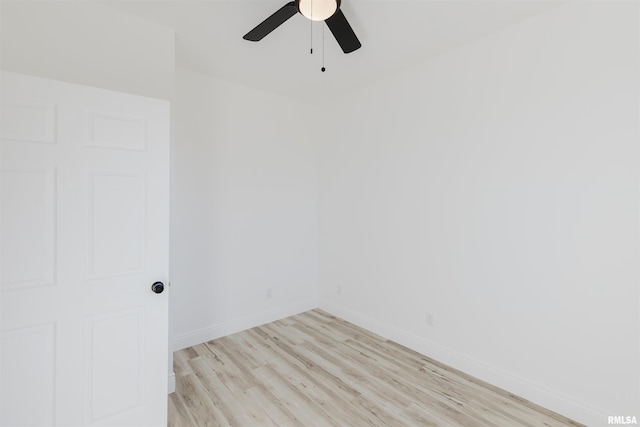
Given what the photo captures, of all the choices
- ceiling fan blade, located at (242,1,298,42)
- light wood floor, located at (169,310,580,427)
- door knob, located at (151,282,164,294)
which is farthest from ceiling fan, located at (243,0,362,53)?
light wood floor, located at (169,310,580,427)

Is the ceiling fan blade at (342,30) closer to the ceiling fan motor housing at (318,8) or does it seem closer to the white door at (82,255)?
the ceiling fan motor housing at (318,8)

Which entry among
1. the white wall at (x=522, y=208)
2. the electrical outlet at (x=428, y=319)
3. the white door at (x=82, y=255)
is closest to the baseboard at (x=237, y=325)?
the white wall at (x=522, y=208)

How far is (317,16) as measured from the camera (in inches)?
69.0

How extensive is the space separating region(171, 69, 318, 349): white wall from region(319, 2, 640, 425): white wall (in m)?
1.00

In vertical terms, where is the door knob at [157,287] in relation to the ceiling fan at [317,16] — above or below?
below

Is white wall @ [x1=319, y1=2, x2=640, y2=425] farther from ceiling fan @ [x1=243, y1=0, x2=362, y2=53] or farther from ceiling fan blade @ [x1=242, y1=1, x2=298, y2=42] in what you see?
ceiling fan blade @ [x1=242, y1=1, x2=298, y2=42]

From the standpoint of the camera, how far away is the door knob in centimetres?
172

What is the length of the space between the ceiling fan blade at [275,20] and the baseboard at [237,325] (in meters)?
2.67

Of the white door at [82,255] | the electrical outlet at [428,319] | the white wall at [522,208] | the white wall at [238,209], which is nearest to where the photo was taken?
the white door at [82,255]

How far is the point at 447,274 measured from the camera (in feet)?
8.69

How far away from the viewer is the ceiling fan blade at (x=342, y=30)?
1750mm

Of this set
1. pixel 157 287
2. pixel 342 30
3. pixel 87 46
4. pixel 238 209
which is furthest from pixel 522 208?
pixel 87 46

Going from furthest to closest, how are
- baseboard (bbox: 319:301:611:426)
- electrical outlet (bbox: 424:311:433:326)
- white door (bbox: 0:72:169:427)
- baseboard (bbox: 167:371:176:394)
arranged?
electrical outlet (bbox: 424:311:433:326) → baseboard (bbox: 167:371:176:394) → baseboard (bbox: 319:301:611:426) → white door (bbox: 0:72:169:427)

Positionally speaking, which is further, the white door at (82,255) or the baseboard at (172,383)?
the baseboard at (172,383)
